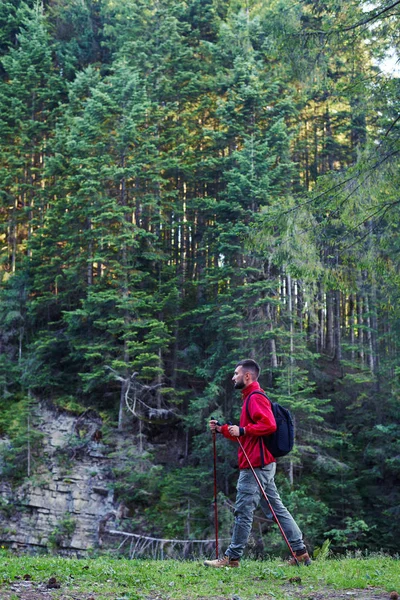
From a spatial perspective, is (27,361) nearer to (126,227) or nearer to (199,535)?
(126,227)

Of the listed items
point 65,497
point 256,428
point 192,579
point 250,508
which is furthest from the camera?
point 65,497

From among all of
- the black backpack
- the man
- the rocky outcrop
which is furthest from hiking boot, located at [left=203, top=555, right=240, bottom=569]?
the rocky outcrop

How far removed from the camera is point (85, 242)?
22344 millimetres

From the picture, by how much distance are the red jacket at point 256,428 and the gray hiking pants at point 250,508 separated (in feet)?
0.37

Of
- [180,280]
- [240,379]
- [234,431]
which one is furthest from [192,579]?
[180,280]

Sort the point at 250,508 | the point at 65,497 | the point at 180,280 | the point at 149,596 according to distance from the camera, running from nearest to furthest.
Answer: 1. the point at 149,596
2. the point at 250,508
3. the point at 65,497
4. the point at 180,280

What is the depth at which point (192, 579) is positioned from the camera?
5.55 m

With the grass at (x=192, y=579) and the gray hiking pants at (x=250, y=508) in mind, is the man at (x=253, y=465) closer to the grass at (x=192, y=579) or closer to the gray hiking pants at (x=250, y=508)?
the gray hiking pants at (x=250, y=508)

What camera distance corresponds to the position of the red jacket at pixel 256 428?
5883 mm

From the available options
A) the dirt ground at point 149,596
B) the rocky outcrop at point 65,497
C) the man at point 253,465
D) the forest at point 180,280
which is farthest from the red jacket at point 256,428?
the rocky outcrop at point 65,497

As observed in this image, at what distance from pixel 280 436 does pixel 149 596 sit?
1.89 metres

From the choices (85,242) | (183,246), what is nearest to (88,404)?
(85,242)

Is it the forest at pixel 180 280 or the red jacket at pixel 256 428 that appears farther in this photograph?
the forest at pixel 180 280

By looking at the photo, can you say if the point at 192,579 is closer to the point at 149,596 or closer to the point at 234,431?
the point at 149,596
